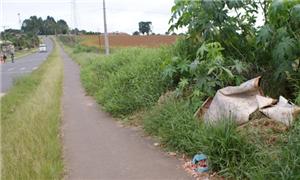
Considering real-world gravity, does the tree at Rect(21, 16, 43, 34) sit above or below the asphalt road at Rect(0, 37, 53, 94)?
above

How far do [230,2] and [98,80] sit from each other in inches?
256

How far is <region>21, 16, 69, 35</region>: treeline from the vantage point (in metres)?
128

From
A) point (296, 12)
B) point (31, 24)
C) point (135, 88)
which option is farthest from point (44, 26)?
point (296, 12)

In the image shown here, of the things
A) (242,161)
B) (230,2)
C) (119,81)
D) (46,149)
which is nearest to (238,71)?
(230,2)

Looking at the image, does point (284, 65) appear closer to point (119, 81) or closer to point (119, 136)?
point (119, 136)

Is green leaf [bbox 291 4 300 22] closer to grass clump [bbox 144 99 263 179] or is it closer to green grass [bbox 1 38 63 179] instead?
grass clump [bbox 144 99 263 179]

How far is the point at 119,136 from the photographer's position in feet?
21.4

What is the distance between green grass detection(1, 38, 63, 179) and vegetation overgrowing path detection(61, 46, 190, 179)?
0.69 ft

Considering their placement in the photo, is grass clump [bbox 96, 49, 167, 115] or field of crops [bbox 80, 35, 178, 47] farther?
field of crops [bbox 80, 35, 178, 47]

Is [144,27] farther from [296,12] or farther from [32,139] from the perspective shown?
[296,12]

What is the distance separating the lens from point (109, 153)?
5.55m

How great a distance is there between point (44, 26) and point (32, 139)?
449 ft

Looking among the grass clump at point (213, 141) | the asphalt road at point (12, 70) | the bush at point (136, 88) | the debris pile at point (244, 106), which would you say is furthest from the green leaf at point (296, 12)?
the asphalt road at point (12, 70)

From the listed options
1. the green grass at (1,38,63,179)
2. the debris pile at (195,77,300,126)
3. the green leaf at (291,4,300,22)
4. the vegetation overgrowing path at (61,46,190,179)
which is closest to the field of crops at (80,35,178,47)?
the vegetation overgrowing path at (61,46,190,179)
